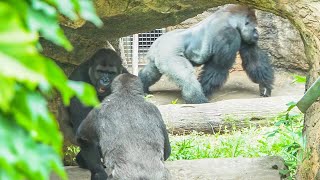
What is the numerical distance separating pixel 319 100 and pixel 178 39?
16.7 ft

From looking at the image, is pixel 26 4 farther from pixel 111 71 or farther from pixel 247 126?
pixel 247 126

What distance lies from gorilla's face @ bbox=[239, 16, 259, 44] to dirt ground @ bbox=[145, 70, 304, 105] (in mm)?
741

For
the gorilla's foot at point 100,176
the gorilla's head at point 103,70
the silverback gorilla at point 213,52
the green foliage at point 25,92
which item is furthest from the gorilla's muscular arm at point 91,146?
the silverback gorilla at point 213,52

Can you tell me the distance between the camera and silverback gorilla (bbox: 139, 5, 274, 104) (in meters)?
8.20

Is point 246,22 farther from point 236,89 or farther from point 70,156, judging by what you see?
point 70,156

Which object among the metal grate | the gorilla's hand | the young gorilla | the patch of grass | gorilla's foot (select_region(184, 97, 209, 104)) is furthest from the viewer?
the metal grate

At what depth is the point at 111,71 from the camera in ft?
15.2

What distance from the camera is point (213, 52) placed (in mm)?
8344

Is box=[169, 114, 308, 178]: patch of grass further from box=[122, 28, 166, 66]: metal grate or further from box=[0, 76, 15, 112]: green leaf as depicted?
box=[0, 76, 15, 112]: green leaf

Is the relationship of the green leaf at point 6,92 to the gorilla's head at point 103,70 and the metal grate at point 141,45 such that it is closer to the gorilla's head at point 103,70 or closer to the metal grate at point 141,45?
the gorilla's head at point 103,70

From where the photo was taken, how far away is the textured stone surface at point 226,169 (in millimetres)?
4059

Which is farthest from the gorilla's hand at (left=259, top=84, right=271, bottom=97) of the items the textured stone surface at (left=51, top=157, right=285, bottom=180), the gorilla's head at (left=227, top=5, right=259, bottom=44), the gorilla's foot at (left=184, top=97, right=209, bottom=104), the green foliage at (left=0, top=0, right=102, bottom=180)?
the green foliage at (left=0, top=0, right=102, bottom=180)

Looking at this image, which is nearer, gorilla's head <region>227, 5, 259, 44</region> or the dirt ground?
gorilla's head <region>227, 5, 259, 44</region>

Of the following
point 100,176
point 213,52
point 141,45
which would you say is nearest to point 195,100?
point 213,52
